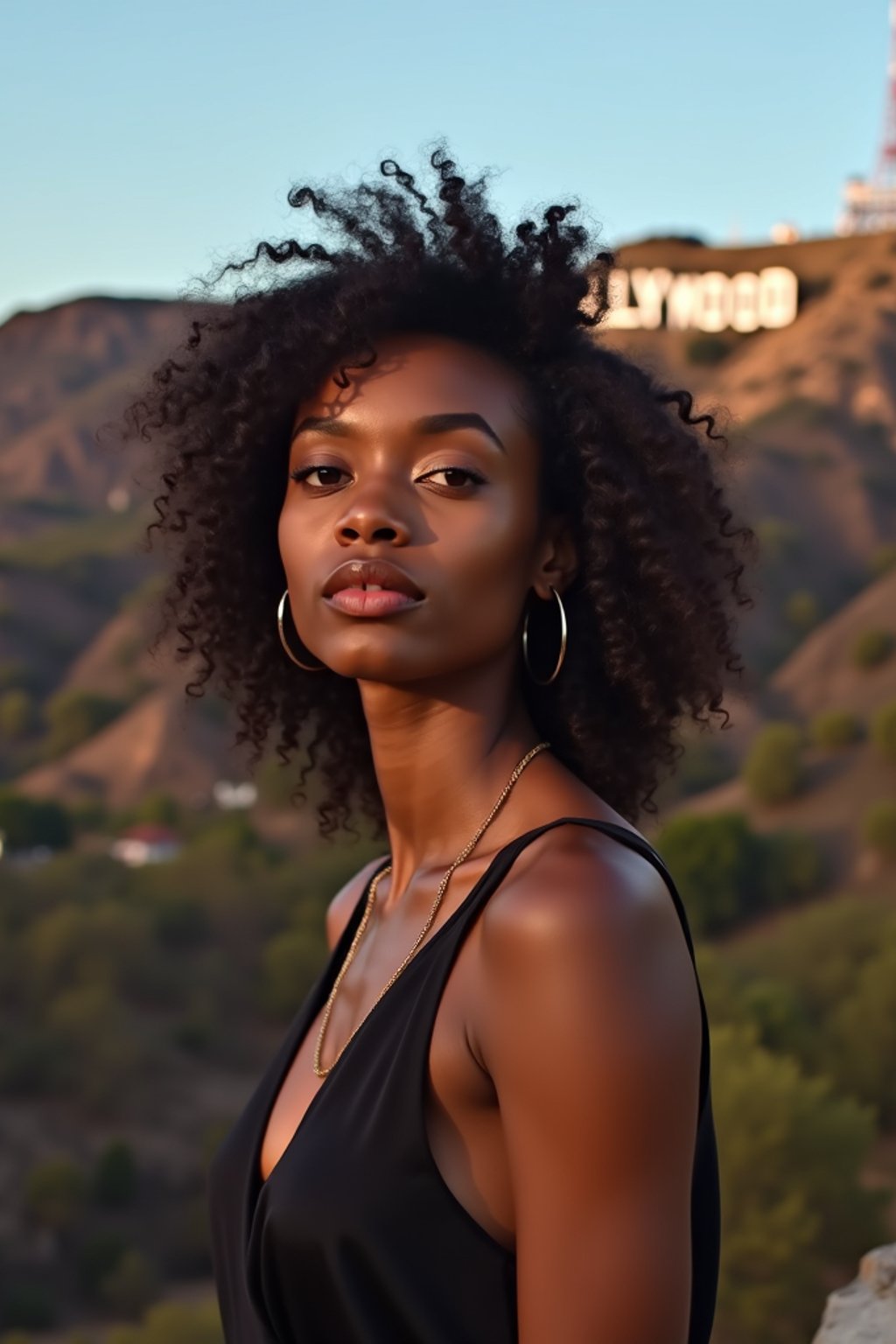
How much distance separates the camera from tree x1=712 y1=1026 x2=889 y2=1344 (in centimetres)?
1509

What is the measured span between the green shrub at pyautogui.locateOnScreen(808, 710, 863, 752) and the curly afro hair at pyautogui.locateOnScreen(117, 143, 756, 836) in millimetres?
32835

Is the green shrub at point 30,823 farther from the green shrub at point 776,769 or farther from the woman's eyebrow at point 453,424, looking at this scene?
the woman's eyebrow at point 453,424

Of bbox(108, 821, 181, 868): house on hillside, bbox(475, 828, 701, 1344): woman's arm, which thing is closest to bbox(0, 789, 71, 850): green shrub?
bbox(108, 821, 181, 868): house on hillside

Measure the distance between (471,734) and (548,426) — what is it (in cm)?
52

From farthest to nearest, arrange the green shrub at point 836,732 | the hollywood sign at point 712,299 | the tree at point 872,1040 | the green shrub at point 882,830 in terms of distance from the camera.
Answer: the hollywood sign at point 712,299 < the green shrub at point 836,732 < the green shrub at point 882,830 < the tree at point 872,1040

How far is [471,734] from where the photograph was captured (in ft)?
9.07

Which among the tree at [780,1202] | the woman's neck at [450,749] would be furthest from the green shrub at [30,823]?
the woman's neck at [450,749]

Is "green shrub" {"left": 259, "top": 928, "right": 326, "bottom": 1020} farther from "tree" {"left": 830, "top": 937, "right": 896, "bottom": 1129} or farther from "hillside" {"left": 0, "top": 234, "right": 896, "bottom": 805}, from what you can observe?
"hillside" {"left": 0, "top": 234, "right": 896, "bottom": 805}

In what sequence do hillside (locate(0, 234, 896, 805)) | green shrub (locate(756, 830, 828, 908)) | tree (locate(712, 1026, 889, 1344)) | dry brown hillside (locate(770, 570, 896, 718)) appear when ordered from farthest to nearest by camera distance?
1. hillside (locate(0, 234, 896, 805))
2. dry brown hillside (locate(770, 570, 896, 718))
3. green shrub (locate(756, 830, 828, 908))
4. tree (locate(712, 1026, 889, 1344))

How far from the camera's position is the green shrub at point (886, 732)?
33.2m

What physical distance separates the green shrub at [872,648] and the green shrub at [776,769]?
19.8 ft

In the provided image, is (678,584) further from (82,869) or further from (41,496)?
(41,496)

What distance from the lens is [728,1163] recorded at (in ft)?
50.2

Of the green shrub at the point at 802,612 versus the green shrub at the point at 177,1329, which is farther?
the green shrub at the point at 802,612
